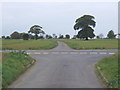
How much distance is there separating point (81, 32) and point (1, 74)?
7118 centimetres

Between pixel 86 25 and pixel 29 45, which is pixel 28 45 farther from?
pixel 86 25

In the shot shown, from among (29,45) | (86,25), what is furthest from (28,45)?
(86,25)

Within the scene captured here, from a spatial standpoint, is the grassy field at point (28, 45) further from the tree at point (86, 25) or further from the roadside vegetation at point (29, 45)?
the tree at point (86, 25)

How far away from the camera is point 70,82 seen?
9.73 metres

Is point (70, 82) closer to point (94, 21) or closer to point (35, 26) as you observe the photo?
point (94, 21)

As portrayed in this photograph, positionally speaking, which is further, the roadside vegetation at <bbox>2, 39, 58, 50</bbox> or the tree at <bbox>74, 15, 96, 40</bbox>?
the tree at <bbox>74, 15, 96, 40</bbox>

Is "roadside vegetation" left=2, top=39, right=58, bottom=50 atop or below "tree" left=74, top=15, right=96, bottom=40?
below

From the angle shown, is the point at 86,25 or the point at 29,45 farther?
the point at 86,25

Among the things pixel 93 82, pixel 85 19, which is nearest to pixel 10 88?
pixel 93 82

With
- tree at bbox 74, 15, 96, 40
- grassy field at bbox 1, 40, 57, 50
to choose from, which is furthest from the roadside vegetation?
tree at bbox 74, 15, 96, 40

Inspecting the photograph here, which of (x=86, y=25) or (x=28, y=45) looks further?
(x=86, y=25)

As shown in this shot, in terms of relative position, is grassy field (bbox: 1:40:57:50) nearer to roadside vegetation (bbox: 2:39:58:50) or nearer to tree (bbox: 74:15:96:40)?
roadside vegetation (bbox: 2:39:58:50)

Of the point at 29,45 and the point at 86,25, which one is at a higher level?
the point at 86,25

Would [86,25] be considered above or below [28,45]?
above
